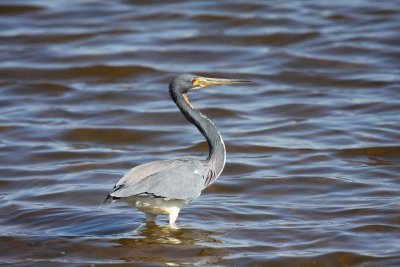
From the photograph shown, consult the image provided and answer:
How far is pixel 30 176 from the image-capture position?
12125 mm

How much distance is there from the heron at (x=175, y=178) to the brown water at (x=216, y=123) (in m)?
0.44

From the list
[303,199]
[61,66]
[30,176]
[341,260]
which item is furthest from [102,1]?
[341,260]

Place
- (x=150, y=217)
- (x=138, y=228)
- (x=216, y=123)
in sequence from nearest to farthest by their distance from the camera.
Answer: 1. (x=150, y=217)
2. (x=138, y=228)
3. (x=216, y=123)

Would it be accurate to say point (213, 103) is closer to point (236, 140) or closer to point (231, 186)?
point (236, 140)

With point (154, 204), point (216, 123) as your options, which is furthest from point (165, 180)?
point (216, 123)

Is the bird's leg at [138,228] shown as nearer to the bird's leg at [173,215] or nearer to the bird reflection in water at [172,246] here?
the bird reflection in water at [172,246]

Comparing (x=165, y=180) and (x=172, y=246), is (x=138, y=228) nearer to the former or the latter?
(x=172, y=246)

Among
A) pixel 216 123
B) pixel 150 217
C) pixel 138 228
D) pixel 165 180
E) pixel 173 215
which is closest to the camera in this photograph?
pixel 165 180

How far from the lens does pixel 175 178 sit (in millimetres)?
9430

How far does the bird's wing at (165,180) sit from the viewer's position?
9062 millimetres

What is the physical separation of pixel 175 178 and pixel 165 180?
135mm

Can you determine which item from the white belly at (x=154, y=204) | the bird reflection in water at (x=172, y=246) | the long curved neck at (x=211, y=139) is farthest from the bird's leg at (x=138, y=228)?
the long curved neck at (x=211, y=139)

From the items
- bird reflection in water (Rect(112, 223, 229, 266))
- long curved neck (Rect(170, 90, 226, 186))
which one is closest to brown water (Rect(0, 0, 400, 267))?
bird reflection in water (Rect(112, 223, 229, 266))

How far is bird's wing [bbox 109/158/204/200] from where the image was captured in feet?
29.7
